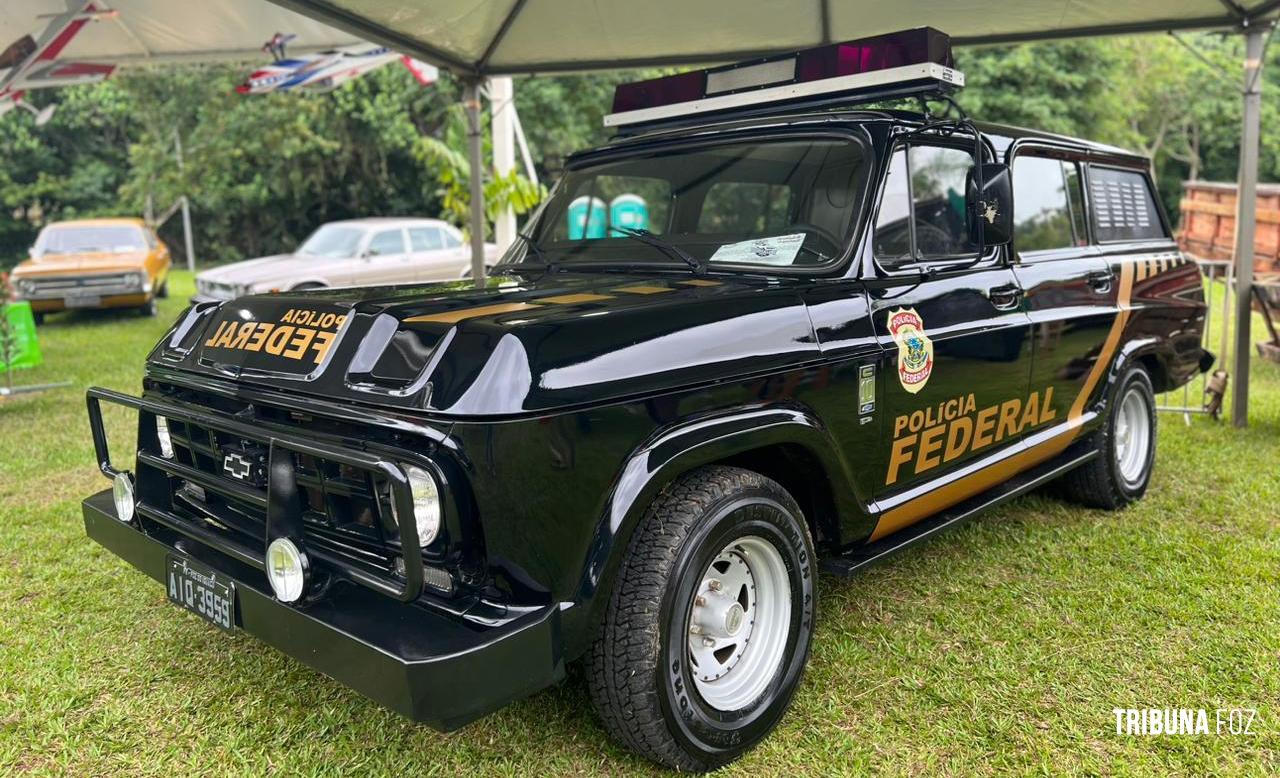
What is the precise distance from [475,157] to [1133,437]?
4883 millimetres

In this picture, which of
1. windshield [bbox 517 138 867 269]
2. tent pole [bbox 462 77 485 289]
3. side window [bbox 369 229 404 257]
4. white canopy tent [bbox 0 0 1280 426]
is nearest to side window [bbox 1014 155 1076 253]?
windshield [bbox 517 138 867 269]

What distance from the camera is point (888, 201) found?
3262mm

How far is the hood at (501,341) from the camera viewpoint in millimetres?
2232

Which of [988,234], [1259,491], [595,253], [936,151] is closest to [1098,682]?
[988,234]

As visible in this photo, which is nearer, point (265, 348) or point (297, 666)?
point (265, 348)

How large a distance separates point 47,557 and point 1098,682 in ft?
15.3

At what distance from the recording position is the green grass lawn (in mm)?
2756

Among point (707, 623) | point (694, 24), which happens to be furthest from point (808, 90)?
point (694, 24)

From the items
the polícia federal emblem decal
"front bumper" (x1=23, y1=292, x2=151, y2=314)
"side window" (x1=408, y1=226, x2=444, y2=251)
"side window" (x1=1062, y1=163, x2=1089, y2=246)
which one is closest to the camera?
the polícia federal emblem decal

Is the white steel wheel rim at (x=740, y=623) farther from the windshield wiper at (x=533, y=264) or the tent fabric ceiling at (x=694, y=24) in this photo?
the tent fabric ceiling at (x=694, y=24)

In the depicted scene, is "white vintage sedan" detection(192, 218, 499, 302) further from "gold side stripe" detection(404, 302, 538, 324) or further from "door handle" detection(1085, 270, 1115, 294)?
"gold side stripe" detection(404, 302, 538, 324)

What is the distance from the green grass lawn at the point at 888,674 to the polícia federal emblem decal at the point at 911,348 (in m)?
1.03

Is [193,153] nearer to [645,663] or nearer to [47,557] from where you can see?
[47,557]

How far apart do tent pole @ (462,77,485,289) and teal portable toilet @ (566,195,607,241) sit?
2577 millimetres
